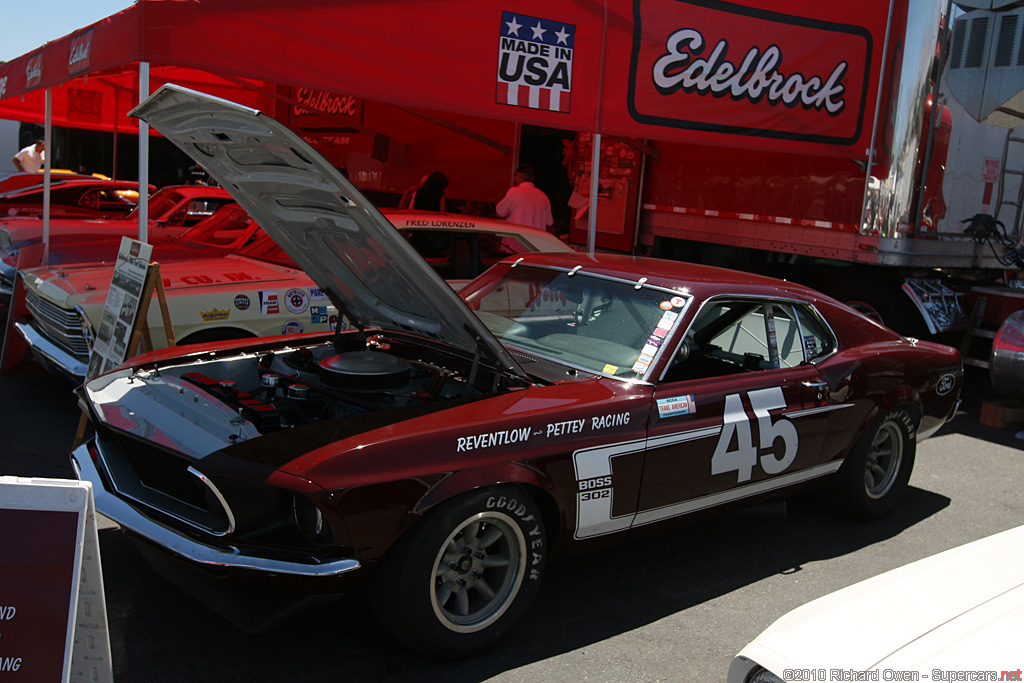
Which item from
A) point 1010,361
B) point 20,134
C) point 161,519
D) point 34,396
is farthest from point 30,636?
point 20,134

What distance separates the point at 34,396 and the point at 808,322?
5270 mm

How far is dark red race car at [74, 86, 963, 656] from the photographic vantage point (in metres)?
2.72

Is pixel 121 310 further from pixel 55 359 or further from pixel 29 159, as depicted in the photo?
pixel 29 159

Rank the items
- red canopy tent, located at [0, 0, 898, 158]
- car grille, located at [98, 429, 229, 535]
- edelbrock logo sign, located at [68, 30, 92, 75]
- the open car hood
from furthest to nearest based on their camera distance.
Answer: edelbrock logo sign, located at [68, 30, 92, 75] < red canopy tent, located at [0, 0, 898, 158] < the open car hood < car grille, located at [98, 429, 229, 535]

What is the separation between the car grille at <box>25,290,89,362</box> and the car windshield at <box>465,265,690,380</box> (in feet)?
A: 9.01

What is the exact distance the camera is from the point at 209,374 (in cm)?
384

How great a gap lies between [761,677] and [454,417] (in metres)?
1.38

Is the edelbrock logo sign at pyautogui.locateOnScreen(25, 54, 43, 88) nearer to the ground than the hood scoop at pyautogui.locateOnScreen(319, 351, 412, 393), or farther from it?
farther from it

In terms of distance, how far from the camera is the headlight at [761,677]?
195cm

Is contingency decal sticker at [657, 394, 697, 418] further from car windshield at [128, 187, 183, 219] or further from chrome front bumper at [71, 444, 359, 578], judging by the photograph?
car windshield at [128, 187, 183, 219]

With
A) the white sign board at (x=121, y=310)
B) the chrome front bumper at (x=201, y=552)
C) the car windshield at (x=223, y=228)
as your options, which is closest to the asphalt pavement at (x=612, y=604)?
the chrome front bumper at (x=201, y=552)

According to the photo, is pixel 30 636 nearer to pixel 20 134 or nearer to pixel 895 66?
pixel 895 66

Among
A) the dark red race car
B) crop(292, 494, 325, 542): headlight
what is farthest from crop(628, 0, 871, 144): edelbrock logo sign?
crop(292, 494, 325, 542): headlight

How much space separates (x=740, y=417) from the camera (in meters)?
3.64
